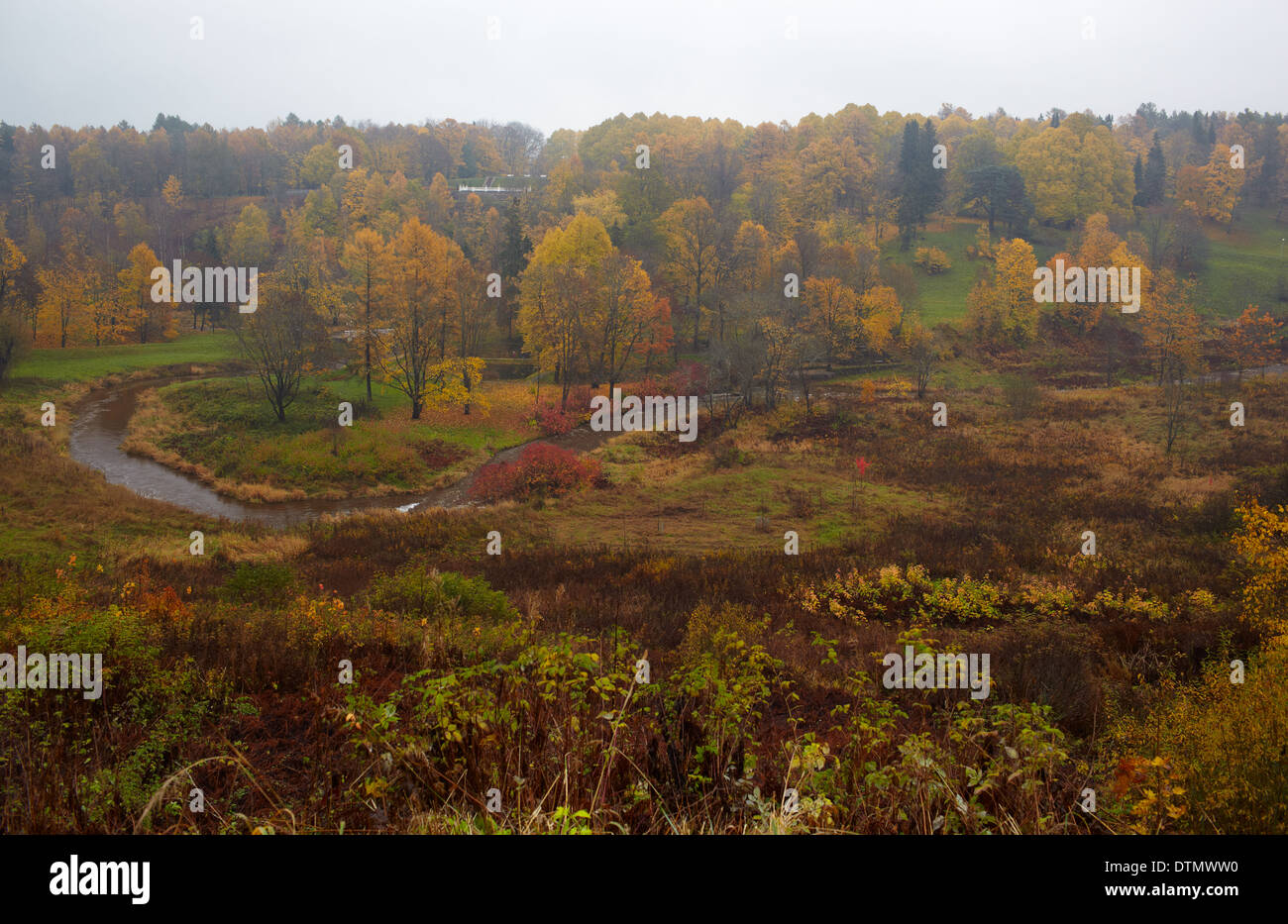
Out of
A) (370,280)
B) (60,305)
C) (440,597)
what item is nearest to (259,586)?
(440,597)

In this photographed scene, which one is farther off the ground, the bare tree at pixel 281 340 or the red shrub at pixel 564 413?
the bare tree at pixel 281 340

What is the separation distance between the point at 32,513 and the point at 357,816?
26.5 m

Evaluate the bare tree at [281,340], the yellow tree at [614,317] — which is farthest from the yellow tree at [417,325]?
the yellow tree at [614,317]

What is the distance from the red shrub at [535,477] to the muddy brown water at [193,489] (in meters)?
1.24

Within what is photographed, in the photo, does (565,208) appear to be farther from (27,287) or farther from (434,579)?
(434,579)

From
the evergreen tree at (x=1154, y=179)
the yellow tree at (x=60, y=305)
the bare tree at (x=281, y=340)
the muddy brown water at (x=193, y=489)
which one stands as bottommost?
the muddy brown water at (x=193, y=489)

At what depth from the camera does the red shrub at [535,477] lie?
3031 cm

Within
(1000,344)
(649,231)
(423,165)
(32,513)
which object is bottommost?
(32,513)

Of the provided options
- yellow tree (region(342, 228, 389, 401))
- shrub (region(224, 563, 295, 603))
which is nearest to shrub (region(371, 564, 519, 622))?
shrub (region(224, 563, 295, 603))

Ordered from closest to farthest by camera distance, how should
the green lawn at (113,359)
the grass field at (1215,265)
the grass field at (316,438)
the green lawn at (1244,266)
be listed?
the grass field at (316,438), the green lawn at (113,359), the grass field at (1215,265), the green lawn at (1244,266)

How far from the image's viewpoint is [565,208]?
78.8m

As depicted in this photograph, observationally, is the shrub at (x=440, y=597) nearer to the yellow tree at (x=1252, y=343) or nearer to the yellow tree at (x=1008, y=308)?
the yellow tree at (x=1252, y=343)

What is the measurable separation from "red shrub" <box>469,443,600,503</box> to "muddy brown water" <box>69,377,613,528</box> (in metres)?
1.24
